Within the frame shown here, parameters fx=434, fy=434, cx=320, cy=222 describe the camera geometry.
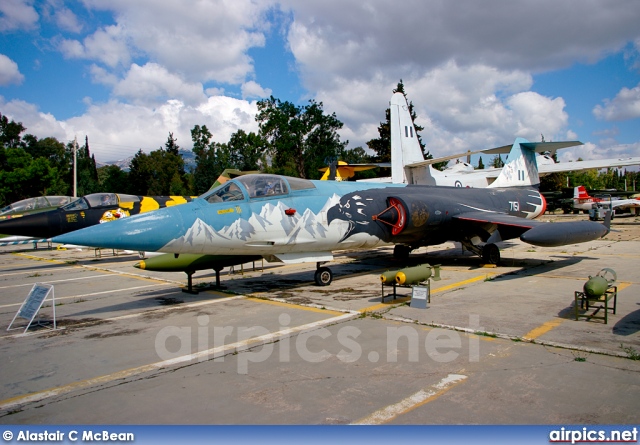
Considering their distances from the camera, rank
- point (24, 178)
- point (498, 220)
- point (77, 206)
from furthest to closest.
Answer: point (24, 178) < point (77, 206) < point (498, 220)

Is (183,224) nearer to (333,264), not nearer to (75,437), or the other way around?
(75,437)

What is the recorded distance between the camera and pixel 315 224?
939 centimetres

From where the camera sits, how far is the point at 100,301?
924cm

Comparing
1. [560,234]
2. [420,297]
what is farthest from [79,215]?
[560,234]

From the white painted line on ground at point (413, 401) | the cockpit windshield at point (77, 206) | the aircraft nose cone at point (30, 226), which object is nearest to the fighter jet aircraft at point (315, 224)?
the white painted line on ground at point (413, 401)

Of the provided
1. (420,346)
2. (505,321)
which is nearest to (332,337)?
(420,346)

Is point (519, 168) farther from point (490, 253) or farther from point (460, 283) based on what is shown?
point (460, 283)

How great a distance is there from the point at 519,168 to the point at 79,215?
16.7 meters

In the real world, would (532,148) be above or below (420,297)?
above

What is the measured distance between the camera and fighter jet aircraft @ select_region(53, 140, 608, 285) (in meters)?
7.54

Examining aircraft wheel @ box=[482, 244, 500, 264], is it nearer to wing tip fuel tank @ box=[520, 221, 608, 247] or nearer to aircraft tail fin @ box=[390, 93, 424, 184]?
wing tip fuel tank @ box=[520, 221, 608, 247]

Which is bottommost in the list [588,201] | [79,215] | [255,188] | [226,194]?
[79,215]

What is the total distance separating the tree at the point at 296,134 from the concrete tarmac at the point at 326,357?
5863cm

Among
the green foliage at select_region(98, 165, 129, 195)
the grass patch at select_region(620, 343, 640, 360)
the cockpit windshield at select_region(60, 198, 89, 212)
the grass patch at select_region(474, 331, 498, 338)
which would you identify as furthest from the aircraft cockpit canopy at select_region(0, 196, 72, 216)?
the green foliage at select_region(98, 165, 129, 195)
